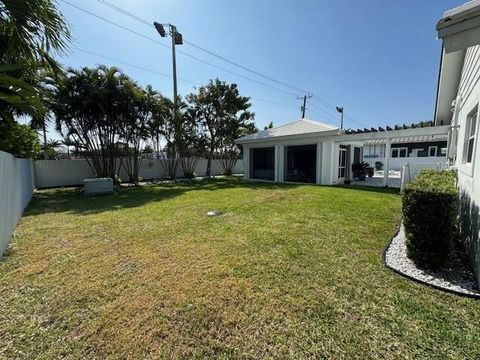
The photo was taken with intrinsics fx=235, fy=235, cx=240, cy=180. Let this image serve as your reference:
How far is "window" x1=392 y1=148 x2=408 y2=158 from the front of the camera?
23016 millimetres

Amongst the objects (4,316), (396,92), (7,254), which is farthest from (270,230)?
(396,92)

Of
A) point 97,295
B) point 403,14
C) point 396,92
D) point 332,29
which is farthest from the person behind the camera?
point 396,92

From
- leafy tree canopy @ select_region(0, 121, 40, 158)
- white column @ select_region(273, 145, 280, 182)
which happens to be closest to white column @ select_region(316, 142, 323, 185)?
white column @ select_region(273, 145, 280, 182)

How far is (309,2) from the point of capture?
33.8 ft

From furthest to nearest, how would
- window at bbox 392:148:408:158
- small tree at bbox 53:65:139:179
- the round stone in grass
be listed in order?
window at bbox 392:148:408:158, small tree at bbox 53:65:139:179, the round stone in grass

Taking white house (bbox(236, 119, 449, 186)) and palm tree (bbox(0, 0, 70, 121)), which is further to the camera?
white house (bbox(236, 119, 449, 186))

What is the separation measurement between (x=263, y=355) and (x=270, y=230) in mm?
3266

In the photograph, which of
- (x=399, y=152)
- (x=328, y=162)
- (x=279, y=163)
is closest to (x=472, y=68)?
(x=328, y=162)

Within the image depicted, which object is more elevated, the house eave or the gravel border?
the house eave

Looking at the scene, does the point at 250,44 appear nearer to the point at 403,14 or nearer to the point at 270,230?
the point at 403,14

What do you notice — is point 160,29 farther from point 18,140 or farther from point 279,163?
point 18,140

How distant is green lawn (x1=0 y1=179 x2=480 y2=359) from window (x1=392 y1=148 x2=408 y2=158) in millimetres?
22336

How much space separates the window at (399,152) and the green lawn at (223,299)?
73.3ft

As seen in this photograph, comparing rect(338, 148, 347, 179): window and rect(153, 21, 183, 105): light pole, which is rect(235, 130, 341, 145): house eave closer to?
rect(338, 148, 347, 179): window
